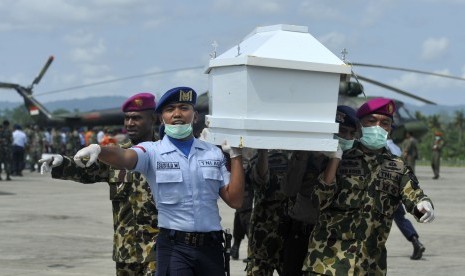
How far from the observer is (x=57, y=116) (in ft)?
153

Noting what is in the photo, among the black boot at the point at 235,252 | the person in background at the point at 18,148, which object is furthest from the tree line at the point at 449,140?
the black boot at the point at 235,252

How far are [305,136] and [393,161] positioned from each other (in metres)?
1.22

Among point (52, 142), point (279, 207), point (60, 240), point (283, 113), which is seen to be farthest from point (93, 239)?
point (52, 142)

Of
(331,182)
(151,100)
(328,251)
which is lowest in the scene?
(328,251)

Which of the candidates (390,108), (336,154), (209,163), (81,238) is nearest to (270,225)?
(390,108)

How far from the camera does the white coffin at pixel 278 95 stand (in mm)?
4988

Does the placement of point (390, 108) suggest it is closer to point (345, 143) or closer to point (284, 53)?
point (345, 143)

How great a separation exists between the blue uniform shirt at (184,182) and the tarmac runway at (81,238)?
5119 mm

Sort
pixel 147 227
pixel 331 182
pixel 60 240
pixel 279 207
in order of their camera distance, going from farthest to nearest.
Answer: pixel 60 240 → pixel 279 207 → pixel 147 227 → pixel 331 182

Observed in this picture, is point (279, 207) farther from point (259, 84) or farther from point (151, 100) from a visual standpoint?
point (259, 84)

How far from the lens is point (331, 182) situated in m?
5.77

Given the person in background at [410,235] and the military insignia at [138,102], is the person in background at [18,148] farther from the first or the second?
the military insignia at [138,102]

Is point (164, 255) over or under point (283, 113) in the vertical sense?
under

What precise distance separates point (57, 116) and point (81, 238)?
3357cm
